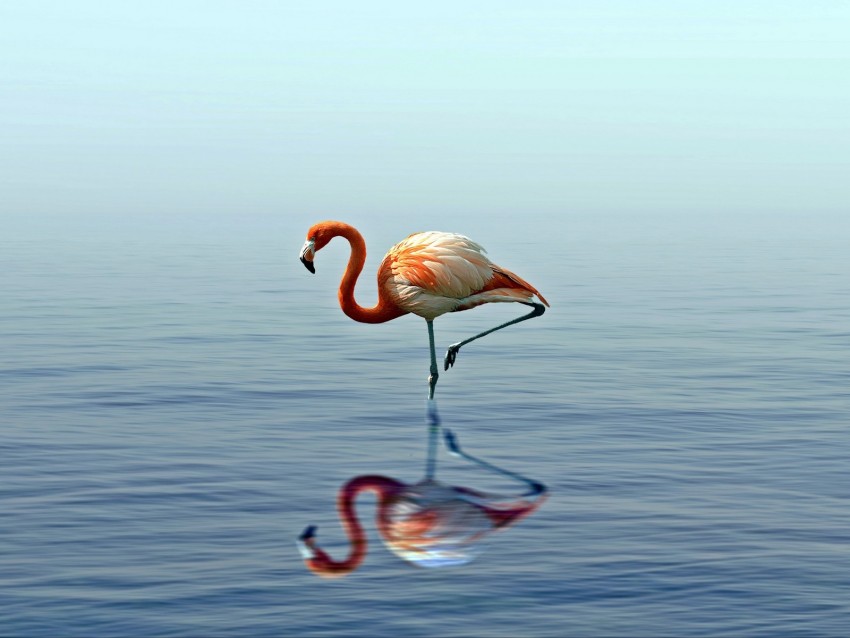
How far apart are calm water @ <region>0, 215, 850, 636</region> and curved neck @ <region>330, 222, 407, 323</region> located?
950mm

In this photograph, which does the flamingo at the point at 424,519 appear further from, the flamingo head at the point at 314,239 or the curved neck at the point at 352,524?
the flamingo head at the point at 314,239

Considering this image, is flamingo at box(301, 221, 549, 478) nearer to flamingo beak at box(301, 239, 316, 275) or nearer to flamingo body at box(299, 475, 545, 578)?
flamingo beak at box(301, 239, 316, 275)

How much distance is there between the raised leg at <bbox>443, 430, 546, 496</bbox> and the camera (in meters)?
11.6

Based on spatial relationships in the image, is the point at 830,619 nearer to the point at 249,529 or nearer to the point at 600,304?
the point at 249,529

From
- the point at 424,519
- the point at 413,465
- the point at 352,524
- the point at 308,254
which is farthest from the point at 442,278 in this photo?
the point at 352,524

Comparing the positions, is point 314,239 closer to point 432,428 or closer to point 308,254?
point 308,254

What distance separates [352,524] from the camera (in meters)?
10.5

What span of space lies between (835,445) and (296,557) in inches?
233

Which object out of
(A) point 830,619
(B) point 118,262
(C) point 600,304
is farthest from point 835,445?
(B) point 118,262

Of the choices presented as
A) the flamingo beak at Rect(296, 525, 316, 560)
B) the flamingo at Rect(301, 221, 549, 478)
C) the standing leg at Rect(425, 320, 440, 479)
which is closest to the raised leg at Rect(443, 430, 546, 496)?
the standing leg at Rect(425, 320, 440, 479)

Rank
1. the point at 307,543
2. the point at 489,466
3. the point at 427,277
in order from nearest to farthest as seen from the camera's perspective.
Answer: the point at 307,543, the point at 489,466, the point at 427,277

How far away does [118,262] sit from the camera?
46156 millimetres

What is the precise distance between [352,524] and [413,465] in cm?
207

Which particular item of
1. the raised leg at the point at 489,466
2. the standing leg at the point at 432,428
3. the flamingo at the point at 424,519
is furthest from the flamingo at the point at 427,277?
the flamingo at the point at 424,519
